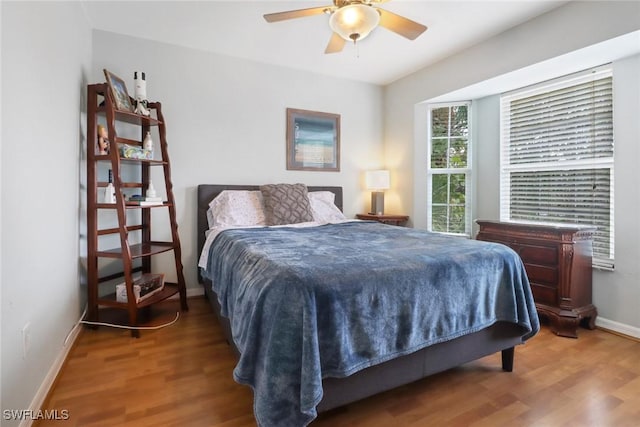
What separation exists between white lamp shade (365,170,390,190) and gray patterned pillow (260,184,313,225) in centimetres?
111

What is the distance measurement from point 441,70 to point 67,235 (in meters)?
3.74

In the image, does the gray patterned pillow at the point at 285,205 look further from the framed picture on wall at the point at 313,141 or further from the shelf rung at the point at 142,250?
the shelf rung at the point at 142,250

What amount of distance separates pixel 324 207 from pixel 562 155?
231 centimetres

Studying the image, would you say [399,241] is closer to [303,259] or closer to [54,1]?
[303,259]

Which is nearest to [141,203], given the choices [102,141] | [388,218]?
[102,141]

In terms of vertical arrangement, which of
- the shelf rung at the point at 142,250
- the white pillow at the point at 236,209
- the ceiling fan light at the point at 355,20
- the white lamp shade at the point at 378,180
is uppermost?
the ceiling fan light at the point at 355,20

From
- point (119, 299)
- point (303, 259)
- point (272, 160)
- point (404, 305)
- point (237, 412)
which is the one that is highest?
point (272, 160)

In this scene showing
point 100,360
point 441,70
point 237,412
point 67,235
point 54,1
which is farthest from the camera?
point 441,70

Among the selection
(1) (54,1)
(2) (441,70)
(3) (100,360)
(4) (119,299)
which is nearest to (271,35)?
(1) (54,1)

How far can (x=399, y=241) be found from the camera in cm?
200

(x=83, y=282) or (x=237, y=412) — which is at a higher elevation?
(x=83, y=282)

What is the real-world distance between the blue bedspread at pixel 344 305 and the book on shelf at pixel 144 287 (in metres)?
1.02

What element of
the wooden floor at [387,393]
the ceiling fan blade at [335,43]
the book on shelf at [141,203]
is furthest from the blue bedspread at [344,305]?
the ceiling fan blade at [335,43]

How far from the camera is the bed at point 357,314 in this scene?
111cm
